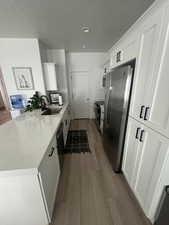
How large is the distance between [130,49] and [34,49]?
220 centimetres

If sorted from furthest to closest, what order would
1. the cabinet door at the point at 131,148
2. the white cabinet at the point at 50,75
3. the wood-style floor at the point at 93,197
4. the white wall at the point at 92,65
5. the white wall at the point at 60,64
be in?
the white wall at the point at 92,65 → the white wall at the point at 60,64 → the white cabinet at the point at 50,75 → the cabinet door at the point at 131,148 → the wood-style floor at the point at 93,197

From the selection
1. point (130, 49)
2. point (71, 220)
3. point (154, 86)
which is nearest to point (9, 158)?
point (71, 220)

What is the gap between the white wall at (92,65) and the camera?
3750mm

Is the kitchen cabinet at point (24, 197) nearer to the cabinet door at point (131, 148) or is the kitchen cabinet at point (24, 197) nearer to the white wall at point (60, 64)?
the cabinet door at point (131, 148)

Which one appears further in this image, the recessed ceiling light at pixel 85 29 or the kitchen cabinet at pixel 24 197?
the recessed ceiling light at pixel 85 29

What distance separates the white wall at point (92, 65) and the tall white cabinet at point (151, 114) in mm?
2589

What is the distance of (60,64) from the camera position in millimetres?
3379

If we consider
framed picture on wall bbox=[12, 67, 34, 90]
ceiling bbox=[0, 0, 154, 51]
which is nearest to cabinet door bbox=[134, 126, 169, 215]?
ceiling bbox=[0, 0, 154, 51]

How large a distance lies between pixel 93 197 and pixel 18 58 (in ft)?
10.7

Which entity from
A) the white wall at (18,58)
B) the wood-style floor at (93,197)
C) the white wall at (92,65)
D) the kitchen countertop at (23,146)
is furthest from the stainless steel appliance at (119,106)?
the white wall at (92,65)

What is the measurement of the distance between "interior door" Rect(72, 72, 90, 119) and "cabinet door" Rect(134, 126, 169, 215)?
10.5 ft

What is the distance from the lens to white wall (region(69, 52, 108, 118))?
3750 millimetres

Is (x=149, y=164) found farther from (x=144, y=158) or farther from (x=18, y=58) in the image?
(x=18, y=58)

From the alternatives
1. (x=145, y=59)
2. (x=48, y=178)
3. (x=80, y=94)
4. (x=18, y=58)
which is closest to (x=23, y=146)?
(x=48, y=178)
